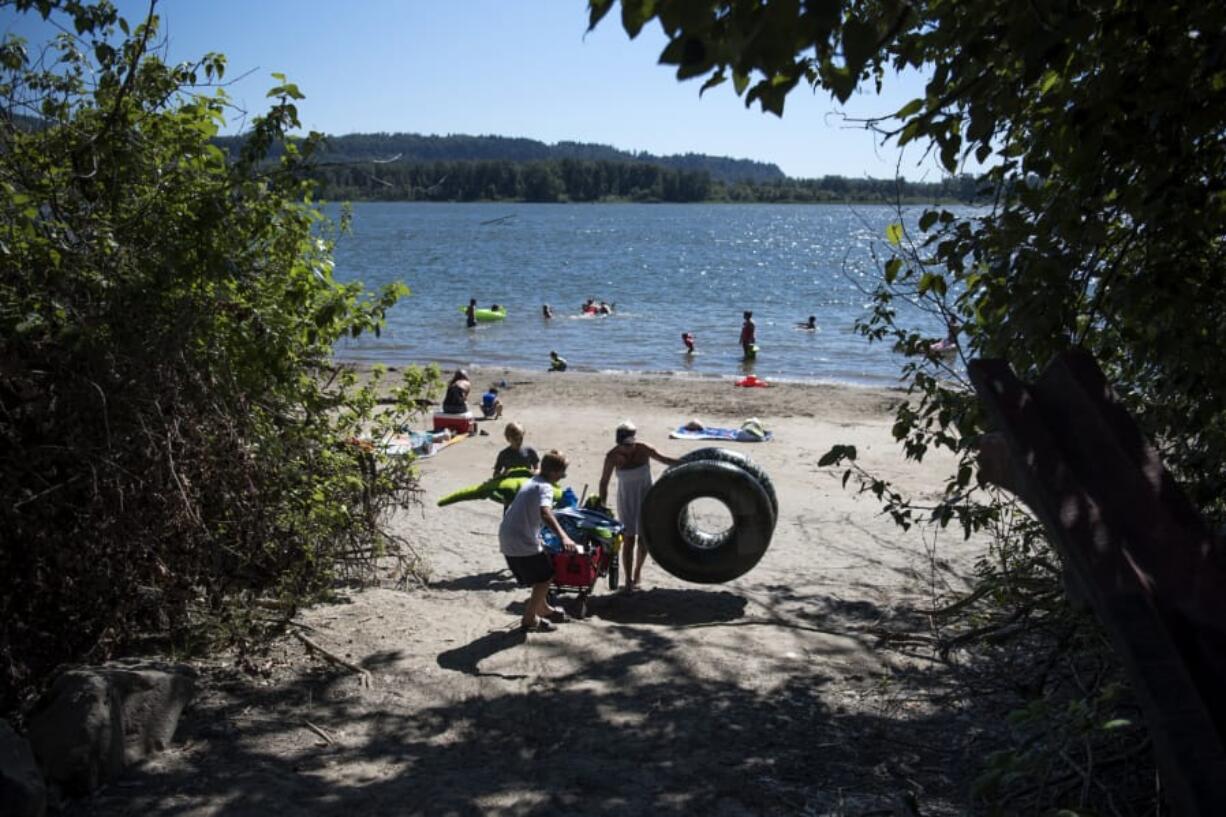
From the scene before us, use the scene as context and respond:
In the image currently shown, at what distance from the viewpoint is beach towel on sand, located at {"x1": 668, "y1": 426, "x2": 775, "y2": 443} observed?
16.2m

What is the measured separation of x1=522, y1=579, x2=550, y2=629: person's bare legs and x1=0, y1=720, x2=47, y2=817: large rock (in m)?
3.40

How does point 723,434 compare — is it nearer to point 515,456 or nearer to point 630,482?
point 515,456

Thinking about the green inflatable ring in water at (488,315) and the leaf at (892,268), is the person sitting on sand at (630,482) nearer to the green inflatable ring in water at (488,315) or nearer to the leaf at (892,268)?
the leaf at (892,268)

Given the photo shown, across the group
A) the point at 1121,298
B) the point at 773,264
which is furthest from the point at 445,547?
the point at 773,264

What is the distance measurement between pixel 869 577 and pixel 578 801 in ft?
17.2

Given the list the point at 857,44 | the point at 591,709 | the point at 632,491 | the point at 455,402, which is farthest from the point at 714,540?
the point at 455,402

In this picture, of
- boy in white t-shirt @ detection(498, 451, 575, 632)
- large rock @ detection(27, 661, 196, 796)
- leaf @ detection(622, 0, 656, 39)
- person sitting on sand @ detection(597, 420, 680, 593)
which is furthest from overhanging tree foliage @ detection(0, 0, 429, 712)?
leaf @ detection(622, 0, 656, 39)

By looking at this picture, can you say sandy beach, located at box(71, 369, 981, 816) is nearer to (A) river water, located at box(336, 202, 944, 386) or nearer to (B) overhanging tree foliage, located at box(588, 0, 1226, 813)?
(B) overhanging tree foliage, located at box(588, 0, 1226, 813)

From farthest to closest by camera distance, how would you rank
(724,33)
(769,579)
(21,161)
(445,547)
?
(445,547)
(769,579)
(21,161)
(724,33)

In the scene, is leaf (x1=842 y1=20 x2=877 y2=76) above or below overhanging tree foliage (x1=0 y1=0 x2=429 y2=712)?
above

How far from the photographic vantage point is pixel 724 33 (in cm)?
274

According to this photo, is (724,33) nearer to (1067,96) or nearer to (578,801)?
(1067,96)

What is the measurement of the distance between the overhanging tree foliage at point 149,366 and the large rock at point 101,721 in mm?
582

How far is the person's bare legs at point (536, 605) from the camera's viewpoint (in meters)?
7.06
